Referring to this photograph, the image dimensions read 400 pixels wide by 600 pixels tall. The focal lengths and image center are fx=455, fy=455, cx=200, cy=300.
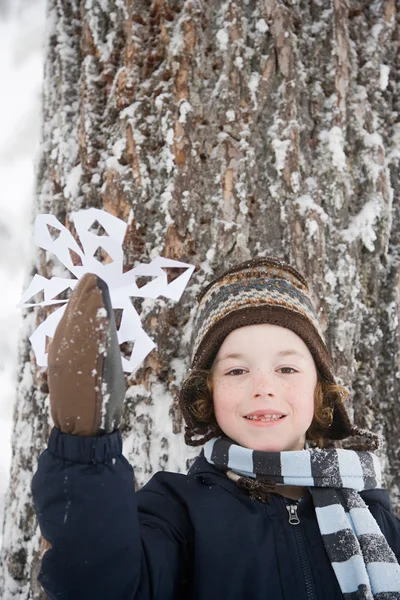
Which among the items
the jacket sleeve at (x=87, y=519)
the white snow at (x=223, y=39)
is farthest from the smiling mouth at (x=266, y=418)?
the white snow at (x=223, y=39)

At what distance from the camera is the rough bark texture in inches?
66.3

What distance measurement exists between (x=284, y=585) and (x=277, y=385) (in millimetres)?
478

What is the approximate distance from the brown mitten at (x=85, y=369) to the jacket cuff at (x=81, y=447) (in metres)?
0.01

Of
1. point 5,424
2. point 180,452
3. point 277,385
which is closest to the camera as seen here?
point 277,385

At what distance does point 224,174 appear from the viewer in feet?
5.67

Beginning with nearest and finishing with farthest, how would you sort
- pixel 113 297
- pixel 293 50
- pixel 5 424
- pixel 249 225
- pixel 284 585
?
pixel 284 585 < pixel 113 297 < pixel 249 225 < pixel 293 50 < pixel 5 424

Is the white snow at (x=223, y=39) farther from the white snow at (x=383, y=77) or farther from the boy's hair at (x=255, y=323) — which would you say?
the boy's hair at (x=255, y=323)

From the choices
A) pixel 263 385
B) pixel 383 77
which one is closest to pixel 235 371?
pixel 263 385

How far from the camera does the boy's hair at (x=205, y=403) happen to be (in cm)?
142

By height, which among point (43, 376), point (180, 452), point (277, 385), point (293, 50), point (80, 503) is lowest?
point (80, 503)

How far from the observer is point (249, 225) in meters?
1.72

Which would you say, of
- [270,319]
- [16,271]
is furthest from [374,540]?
[16,271]

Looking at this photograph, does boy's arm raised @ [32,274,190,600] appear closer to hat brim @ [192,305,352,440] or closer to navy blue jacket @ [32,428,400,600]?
navy blue jacket @ [32,428,400,600]

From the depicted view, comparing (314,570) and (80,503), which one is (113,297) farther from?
(314,570)
